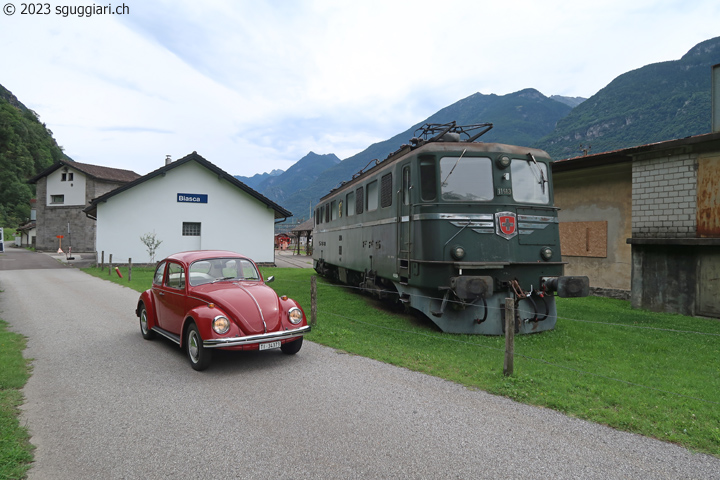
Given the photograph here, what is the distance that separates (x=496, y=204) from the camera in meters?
7.84

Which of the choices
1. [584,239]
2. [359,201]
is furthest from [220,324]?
[584,239]

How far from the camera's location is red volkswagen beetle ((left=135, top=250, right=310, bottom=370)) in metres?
5.73

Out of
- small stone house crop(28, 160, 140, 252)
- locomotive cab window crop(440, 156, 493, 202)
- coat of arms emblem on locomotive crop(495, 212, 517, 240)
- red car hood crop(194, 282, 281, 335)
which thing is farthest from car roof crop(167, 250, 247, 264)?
small stone house crop(28, 160, 140, 252)

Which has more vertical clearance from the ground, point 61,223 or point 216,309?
point 61,223

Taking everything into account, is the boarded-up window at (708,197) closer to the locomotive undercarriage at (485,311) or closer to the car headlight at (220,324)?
the locomotive undercarriage at (485,311)

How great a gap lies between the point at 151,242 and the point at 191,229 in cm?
243

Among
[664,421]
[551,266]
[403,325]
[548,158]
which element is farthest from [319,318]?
[664,421]

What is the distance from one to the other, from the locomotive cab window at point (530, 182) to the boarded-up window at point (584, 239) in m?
6.41

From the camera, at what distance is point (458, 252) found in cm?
754

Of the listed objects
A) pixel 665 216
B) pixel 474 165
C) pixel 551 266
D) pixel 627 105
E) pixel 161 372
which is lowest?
pixel 161 372

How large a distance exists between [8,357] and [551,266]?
28.8 ft

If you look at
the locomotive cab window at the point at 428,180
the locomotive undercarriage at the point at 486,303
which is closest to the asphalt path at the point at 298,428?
the locomotive undercarriage at the point at 486,303

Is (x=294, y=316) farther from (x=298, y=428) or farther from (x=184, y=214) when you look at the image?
(x=184, y=214)

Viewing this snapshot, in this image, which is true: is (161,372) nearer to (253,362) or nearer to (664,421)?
(253,362)
